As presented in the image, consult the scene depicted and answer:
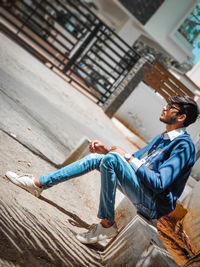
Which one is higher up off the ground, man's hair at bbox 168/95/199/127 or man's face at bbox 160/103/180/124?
man's hair at bbox 168/95/199/127

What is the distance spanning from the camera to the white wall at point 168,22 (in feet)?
50.3

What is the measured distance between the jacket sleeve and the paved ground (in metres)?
0.72

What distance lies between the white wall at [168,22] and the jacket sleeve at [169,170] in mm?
15193

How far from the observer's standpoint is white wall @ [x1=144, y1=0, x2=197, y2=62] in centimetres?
1532

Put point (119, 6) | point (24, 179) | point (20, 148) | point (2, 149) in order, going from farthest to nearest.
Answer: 1. point (119, 6)
2. point (20, 148)
3. point (2, 149)
4. point (24, 179)

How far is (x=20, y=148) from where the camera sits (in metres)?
2.50

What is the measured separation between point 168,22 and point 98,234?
1695cm

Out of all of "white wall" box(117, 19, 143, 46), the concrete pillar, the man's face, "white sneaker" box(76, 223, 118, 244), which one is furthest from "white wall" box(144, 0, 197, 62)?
"white sneaker" box(76, 223, 118, 244)

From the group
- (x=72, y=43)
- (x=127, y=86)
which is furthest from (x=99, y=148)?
(x=72, y=43)

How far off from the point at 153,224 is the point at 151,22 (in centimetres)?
1587

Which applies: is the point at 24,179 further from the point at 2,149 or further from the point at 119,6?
the point at 119,6

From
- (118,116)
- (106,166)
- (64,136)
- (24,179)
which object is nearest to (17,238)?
(24,179)

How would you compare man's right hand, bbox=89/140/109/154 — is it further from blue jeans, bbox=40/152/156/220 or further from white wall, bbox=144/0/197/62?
white wall, bbox=144/0/197/62

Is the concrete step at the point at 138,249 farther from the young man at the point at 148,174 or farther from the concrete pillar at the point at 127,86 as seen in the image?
the concrete pillar at the point at 127,86
